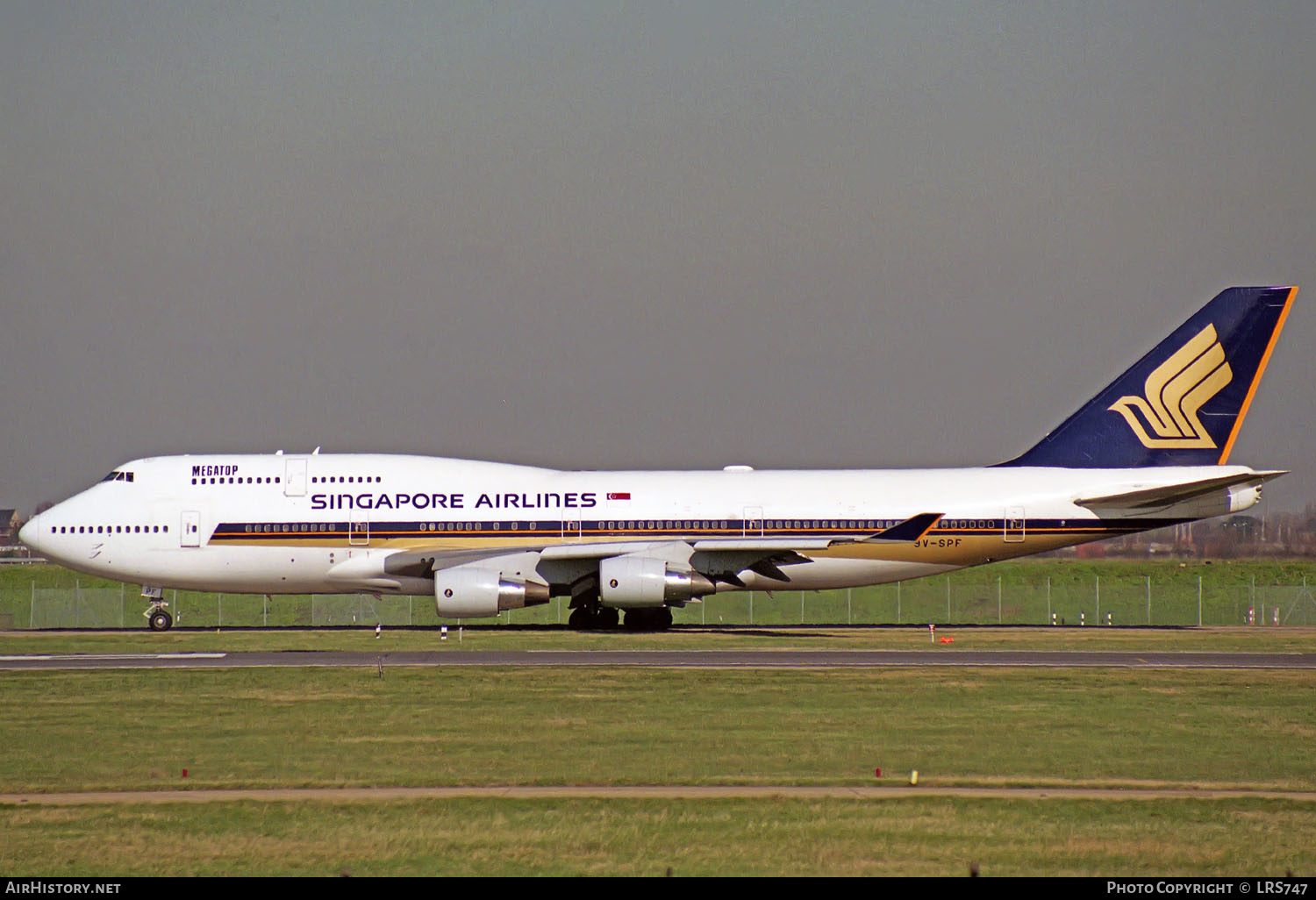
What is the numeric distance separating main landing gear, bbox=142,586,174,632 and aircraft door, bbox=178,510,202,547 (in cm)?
243

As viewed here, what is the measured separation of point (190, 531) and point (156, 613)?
3.21 metres

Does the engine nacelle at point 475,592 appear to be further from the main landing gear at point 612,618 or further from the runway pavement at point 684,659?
the runway pavement at point 684,659

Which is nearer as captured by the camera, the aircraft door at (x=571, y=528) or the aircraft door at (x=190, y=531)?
the aircraft door at (x=571, y=528)

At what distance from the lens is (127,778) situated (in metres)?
17.1

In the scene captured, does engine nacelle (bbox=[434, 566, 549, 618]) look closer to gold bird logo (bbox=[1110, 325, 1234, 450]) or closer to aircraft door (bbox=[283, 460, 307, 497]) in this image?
aircraft door (bbox=[283, 460, 307, 497])

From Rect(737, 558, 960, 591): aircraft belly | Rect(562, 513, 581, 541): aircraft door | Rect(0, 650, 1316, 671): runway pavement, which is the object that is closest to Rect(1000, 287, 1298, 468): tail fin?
Rect(737, 558, 960, 591): aircraft belly

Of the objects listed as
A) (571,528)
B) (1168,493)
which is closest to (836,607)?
(571,528)

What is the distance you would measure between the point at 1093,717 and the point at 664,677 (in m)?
8.41

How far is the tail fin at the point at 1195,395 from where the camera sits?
43.8 metres

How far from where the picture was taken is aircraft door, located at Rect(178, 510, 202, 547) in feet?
141

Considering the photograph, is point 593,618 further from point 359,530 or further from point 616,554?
point 359,530

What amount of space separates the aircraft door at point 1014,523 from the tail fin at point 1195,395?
2594 millimetres

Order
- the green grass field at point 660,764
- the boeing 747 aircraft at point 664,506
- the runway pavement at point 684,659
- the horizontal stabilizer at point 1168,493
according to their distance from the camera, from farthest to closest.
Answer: the boeing 747 aircraft at point 664,506, the horizontal stabilizer at point 1168,493, the runway pavement at point 684,659, the green grass field at point 660,764

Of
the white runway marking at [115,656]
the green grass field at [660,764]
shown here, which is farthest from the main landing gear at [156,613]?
the green grass field at [660,764]
